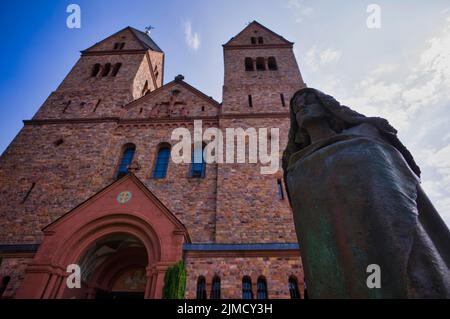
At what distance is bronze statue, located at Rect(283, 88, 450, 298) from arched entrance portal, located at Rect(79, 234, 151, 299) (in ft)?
26.2

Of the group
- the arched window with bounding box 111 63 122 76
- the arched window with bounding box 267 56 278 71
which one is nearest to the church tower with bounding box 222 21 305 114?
the arched window with bounding box 267 56 278 71

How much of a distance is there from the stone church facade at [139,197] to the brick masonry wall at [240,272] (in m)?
0.03

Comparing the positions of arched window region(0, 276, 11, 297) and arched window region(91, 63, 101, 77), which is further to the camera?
arched window region(91, 63, 101, 77)

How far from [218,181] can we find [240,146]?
2.29m

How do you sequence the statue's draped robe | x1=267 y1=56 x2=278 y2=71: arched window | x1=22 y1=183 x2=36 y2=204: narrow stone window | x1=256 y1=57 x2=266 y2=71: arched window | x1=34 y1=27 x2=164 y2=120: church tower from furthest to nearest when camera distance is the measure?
x1=256 y1=57 x2=266 y2=71: arched window < x1=267 y1=56 x2=278 y2=71: arched window < x1=34 y1=27 x2=164 y2=120: church tower < x1=22 y1=183 x2=36 y2=204: narrow stone window < the statue's draped robe

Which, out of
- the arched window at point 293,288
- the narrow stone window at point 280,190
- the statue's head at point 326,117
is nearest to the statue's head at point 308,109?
the statue's head at point 326,117

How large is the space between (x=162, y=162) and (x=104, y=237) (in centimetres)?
487

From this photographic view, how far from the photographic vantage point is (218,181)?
1055 cm

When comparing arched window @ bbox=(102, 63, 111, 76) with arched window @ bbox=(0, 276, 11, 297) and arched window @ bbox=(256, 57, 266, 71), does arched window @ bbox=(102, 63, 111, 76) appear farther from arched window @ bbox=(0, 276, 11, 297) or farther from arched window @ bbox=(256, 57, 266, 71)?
arched window @ bbox=(0, 276, 11, 297)

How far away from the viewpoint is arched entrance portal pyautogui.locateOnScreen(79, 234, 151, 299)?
28.4ft

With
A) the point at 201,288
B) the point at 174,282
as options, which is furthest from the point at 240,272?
the point at 174,282

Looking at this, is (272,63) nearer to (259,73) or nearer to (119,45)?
(259,73)

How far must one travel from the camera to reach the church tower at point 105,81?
14680mm
